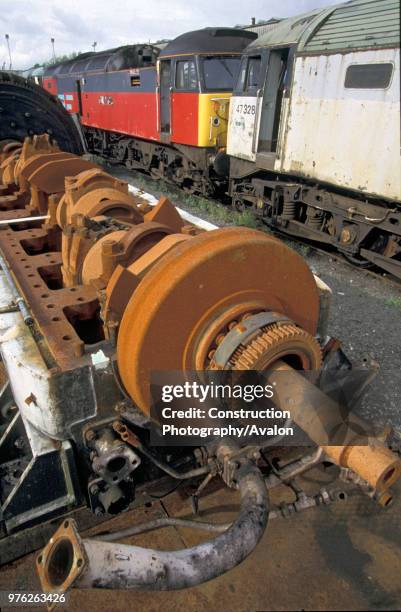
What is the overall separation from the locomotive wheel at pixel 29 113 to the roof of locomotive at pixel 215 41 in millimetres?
4530

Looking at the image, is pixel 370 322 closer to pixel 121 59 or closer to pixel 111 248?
pixel 111 248

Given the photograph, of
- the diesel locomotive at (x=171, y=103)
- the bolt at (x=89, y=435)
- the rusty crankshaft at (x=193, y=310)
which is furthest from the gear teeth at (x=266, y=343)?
the diesel locomotive at (x=171, y=103)

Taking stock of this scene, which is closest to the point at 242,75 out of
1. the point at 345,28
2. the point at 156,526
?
the point at 345,28

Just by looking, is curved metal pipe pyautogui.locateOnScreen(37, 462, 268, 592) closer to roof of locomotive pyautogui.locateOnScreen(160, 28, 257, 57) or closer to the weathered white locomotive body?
Result: the weathered white locomotive body

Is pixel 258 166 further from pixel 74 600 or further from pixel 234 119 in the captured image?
pixel 74 600

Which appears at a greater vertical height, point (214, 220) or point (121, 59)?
point (121, 59)

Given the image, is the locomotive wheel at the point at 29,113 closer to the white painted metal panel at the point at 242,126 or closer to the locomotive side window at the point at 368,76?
the white painted metal panel at the point at 242,126

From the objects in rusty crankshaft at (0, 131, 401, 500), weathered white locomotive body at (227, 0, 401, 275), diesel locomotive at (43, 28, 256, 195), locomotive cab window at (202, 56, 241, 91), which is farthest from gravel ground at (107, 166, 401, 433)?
locomotive cab window at (202, 56, 241, 91)

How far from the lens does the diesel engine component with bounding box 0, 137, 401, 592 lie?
1.33 meters

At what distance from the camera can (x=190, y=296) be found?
1652 mm

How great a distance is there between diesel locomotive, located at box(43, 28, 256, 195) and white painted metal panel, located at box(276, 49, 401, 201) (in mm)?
2985

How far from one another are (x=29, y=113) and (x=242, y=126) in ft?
12.8

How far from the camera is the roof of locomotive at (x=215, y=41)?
9.23 m

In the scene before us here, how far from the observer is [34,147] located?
4.45m
